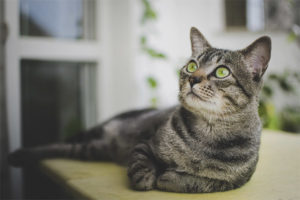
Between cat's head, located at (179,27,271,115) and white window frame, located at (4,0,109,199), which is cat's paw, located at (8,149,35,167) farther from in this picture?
cat's head, located at (179,27,271,115)

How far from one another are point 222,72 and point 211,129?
0.17 metres

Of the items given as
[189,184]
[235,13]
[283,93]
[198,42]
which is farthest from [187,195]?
[235,13]

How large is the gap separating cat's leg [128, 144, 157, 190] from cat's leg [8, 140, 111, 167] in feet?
1.28

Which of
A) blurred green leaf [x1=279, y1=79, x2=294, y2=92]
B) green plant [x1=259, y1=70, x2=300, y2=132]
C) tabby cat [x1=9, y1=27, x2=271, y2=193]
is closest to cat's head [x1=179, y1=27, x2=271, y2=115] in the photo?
tabby cat [x1=9, y1=27, x2=271, y2=193]

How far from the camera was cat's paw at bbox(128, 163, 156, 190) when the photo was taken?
912mm

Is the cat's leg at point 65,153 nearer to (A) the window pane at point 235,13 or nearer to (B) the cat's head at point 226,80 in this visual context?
(B) the cat's head at point 226,80

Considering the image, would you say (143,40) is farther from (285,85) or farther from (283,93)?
(283,93)

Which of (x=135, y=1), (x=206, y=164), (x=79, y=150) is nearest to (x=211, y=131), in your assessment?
(x=206, y=164)

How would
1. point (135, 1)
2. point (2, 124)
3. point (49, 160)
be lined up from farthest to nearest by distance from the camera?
point (135, 1), point (2, 124), point (49, 160)

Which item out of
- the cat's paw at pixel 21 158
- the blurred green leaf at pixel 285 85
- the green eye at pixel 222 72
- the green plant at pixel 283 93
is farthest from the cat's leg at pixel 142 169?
the blurred green leaf at pixel 285 85

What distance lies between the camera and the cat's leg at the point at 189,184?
0.89 meters

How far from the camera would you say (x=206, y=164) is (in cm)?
89

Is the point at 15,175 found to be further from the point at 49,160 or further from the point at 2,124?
the point at 49,160

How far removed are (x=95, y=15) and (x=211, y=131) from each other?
130cm
